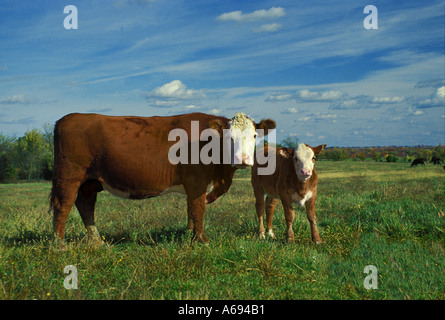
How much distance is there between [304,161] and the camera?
21.7 feet

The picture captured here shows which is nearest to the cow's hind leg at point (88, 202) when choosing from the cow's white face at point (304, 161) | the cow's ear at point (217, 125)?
the cow's ear at point (217, 125)

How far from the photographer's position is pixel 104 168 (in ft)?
22.5

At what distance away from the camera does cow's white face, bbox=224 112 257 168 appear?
5973 mm

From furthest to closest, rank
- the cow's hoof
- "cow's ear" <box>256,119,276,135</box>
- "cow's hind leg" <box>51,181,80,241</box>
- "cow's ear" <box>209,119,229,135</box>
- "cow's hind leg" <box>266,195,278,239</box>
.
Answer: "cow's hind leg" <box>266,195,278,239</box> → "cow's hind leg" <box>51,181,80,241</box> → "cow's ear" <box>256,119,276,135</box> → the cow's hoof → "cow's ear" <box>209,119,229,135</box>

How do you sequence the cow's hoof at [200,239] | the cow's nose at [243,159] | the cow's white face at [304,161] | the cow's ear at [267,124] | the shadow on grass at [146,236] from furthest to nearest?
the shadow on grass at [146,236] → the cow's ear at [267,124] → the cow's hoof at [200,239] → the cow's white face at [304,161] → the cow's nose at [243,159]

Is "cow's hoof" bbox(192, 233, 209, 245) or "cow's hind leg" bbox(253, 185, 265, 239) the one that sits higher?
"cow's hind leg" bbox(253, 185, 265, 239)

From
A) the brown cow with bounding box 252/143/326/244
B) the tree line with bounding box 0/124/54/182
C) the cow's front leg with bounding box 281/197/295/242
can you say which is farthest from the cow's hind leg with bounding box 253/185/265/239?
the tree line with bounding box 0/124/54/182

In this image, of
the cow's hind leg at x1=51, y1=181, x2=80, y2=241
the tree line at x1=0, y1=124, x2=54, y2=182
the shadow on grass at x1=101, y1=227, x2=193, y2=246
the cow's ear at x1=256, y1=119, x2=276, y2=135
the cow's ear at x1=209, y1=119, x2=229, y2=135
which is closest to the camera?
the cow's ear at x1=209, y1=119, x2=229, y2=135

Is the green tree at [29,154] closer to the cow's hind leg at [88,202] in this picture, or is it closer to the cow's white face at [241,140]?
the cow's hind leg at [88,202]

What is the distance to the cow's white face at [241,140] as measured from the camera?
5973 mm

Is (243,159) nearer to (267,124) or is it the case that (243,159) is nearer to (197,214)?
(267,124)

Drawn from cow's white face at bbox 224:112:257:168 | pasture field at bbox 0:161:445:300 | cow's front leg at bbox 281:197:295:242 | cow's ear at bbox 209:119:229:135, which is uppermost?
cow's ear at bbox 209:119:229:135

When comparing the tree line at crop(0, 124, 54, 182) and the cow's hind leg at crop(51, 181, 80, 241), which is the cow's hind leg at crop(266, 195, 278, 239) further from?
the tree line at crop(0, 124, 54, 182)

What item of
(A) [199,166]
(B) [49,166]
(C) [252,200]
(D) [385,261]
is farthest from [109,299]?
(B) [49,166]
